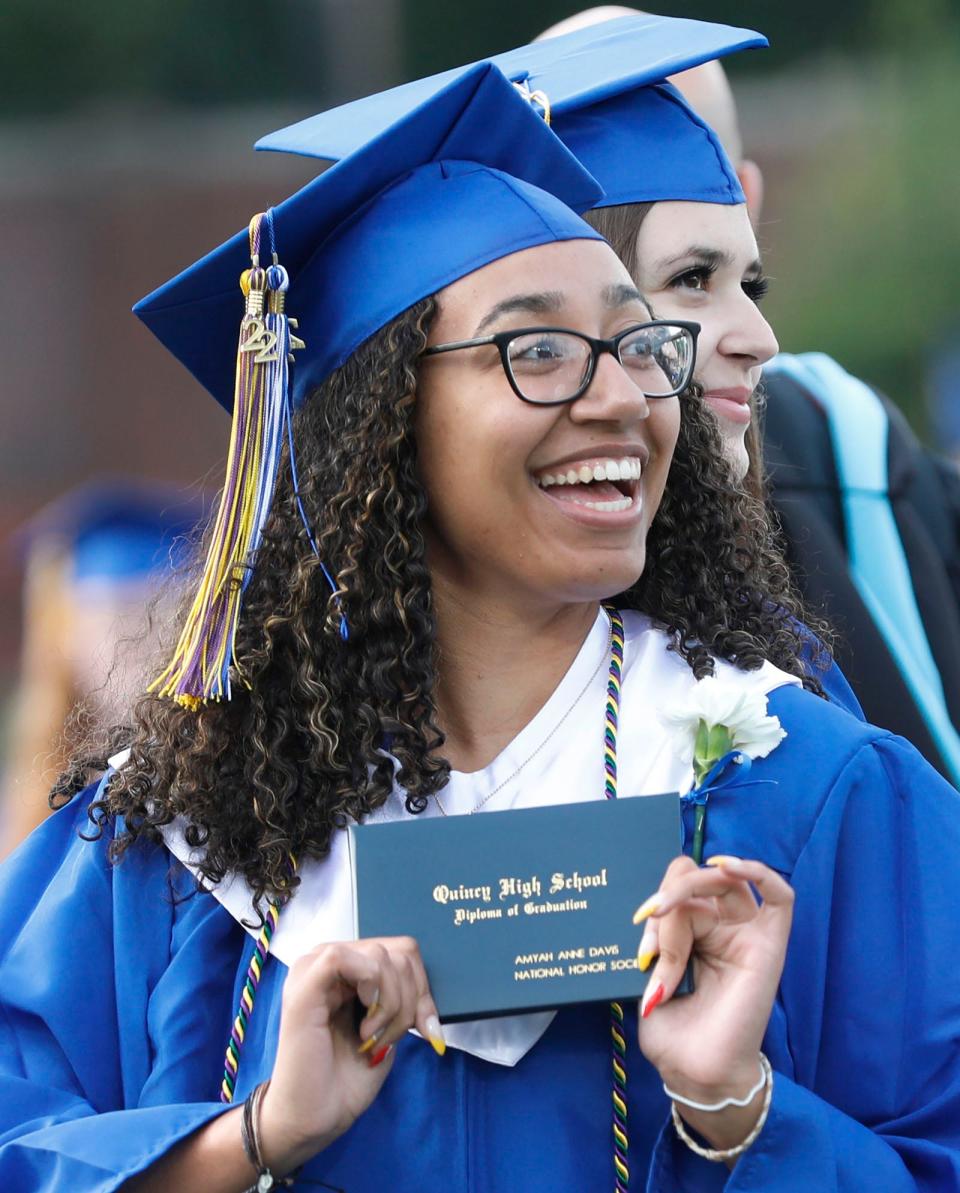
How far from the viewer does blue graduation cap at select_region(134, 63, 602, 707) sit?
7.54ft

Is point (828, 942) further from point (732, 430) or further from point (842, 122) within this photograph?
point (842, 122)

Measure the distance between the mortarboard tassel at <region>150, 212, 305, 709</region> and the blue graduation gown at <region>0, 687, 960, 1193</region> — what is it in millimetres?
403

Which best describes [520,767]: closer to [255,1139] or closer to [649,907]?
[649,907]

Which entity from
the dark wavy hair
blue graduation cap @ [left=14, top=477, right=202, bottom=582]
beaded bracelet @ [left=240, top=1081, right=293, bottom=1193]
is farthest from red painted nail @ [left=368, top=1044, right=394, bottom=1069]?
blue graduation cap @ [left=14, top=477, right=202, bottom=582]

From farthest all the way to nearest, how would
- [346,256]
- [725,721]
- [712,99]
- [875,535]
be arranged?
[712,99], [875,535], [346,256], [725,721]

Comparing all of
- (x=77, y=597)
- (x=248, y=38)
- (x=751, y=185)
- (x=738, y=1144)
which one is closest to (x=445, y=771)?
(x=738, y=1144)

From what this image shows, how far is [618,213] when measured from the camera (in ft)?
9.96

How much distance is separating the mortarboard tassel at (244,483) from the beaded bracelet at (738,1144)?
2.63 ft

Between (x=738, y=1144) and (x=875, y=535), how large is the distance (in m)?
1.71

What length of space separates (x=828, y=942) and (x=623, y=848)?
0.32 m

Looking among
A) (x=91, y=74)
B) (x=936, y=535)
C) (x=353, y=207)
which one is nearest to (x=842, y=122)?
(x=91, y=74)

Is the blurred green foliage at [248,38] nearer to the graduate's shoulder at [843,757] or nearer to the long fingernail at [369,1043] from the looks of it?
the graduate's shoulder at [843,757]

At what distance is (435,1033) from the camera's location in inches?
76.2

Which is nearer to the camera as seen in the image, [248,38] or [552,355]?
[552,355]
